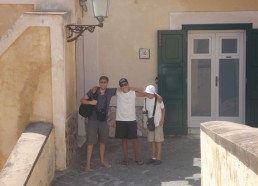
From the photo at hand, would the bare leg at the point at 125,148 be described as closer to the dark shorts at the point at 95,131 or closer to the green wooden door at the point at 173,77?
the dark shorts at the point at 95,131

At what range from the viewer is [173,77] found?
33.2 ft

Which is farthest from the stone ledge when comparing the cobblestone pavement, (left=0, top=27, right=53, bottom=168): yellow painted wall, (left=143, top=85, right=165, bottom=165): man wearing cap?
(left=0, top=27, right=53, bottom=168): yellow painted wall

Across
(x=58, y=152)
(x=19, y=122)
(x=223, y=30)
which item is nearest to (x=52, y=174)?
(x=58, y=152)

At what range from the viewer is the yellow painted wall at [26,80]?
754cm

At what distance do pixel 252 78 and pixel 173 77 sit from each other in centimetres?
181

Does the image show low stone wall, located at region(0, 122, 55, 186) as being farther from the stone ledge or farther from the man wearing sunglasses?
the stone ledge

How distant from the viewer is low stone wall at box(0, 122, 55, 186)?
19.6ft

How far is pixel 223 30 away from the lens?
10.1 m

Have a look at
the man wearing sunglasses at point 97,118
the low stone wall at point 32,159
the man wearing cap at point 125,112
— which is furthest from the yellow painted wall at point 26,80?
the man wearing cap at point 125,112

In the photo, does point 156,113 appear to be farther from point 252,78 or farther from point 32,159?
point 252,78

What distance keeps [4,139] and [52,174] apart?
1.15 m

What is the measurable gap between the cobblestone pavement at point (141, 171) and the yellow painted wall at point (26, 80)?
1.15 m

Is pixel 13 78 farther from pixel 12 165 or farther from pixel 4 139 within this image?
pixel 12 165

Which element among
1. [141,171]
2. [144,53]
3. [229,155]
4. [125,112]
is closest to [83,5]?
[144,53]
